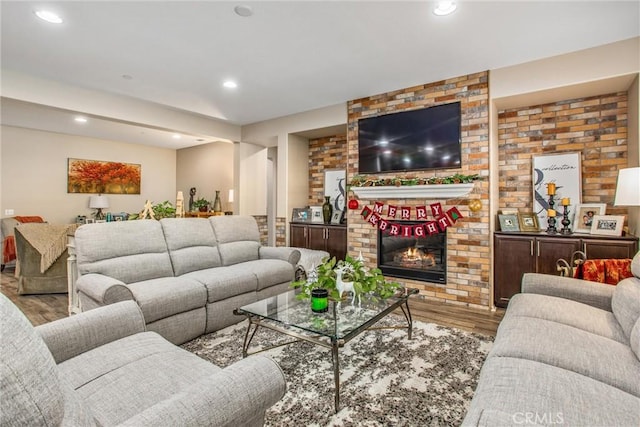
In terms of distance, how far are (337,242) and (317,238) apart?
0.36 meters

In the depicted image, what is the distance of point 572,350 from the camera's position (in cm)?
146

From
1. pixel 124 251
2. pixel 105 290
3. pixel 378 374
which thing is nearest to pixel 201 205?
pixel 124 251

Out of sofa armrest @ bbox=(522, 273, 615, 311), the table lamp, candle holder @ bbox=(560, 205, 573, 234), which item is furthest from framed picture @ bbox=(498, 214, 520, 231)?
the table lamp

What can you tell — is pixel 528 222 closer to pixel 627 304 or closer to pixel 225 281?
pixel 627 304

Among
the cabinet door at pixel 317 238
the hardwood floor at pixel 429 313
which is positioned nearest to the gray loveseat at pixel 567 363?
the hardwood floor at pixel 429 313

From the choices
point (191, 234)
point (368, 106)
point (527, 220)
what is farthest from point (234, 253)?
point (527, 220)

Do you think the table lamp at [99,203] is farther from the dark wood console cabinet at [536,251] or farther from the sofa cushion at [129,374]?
the dark wood console cabinet at [536,251]

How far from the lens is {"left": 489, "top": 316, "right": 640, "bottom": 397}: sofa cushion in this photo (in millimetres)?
1294

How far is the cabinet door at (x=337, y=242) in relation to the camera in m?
4.73

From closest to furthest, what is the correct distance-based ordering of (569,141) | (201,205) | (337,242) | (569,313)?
(569,313)
(569,141)
(337,242)
(201,205)

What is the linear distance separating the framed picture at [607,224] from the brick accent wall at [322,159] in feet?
10.7

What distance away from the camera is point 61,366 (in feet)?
4.65

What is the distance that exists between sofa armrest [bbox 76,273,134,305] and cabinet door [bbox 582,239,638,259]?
397cm

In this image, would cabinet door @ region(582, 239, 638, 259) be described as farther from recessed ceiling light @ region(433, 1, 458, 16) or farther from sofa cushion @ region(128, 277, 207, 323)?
sofa cushion @ region(128, 277, 207, 323)
